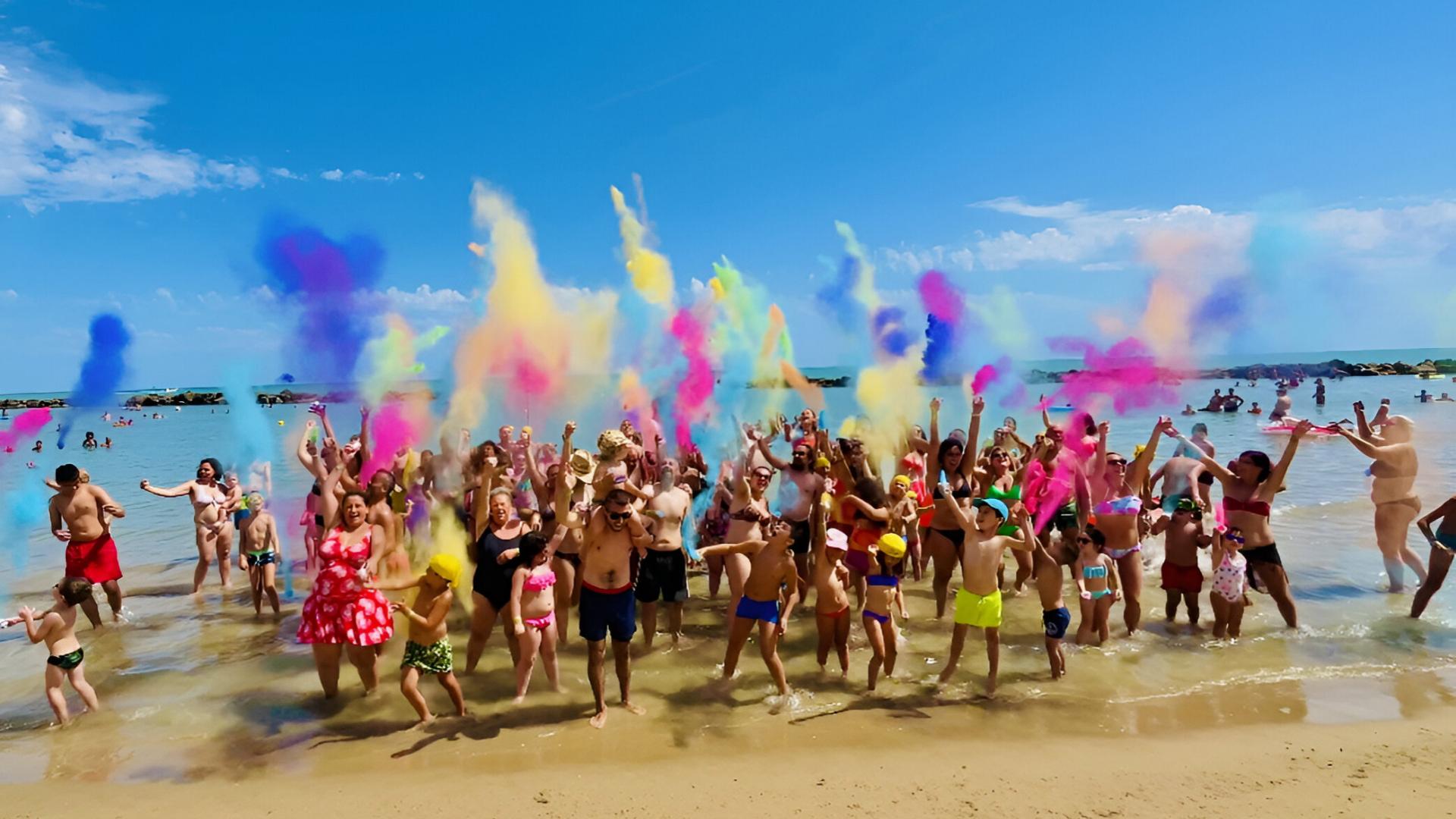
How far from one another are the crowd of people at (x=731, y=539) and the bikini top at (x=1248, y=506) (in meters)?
0.02

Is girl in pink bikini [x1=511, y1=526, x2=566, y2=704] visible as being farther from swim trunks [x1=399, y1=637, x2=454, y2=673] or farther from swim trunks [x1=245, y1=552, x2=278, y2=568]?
swim trunks [x1=245, y1=552, x2=278, y2=568]

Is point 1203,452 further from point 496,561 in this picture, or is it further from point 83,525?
point 83,525

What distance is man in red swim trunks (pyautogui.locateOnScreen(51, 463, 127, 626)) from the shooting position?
25.2 ft

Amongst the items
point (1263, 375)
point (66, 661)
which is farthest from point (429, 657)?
point (1263, 375)

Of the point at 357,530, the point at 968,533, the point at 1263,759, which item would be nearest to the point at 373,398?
the point at 357,530

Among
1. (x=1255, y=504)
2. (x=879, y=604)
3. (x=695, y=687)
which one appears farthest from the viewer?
(x=1255, y=504)

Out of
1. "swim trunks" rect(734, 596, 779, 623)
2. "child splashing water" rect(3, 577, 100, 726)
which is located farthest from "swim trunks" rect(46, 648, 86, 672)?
"swim trunks" rect(734, 596, 779, 623)

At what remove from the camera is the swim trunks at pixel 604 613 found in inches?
216

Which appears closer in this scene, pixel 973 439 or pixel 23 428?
pixel 973 439

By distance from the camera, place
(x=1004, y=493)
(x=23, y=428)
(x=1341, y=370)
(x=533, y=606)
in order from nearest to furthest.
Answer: (x=533, y=606), (x=1004, y=493), (x=23, y=428), (x=1341, y=370)

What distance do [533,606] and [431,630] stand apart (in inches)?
30.9

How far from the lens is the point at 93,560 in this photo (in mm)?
8008

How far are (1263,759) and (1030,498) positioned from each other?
13.1 ft

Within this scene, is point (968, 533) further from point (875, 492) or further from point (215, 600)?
point (215, 600)
